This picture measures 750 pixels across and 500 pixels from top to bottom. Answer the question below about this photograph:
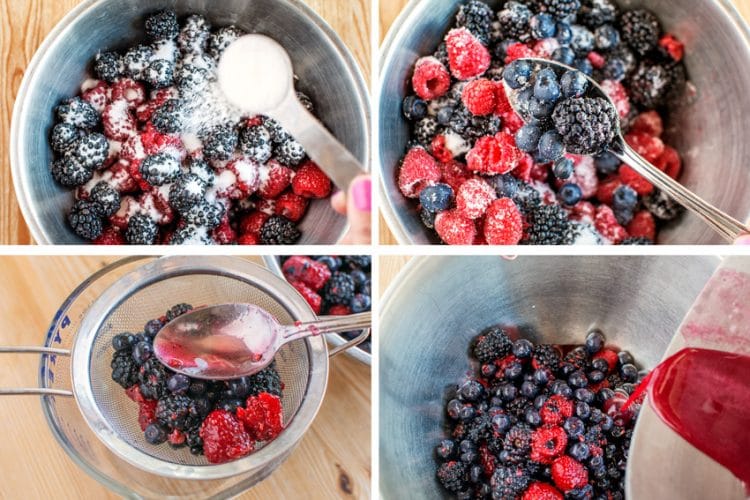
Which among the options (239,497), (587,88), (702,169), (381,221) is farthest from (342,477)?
(702,169)

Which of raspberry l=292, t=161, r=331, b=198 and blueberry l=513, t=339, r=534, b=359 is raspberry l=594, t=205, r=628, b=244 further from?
raspberry l=292, t=161, r=331, b=198

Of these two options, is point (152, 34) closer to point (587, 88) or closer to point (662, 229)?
point (587, 88)

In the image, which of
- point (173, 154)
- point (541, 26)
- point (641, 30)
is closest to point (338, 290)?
point (173, 154)

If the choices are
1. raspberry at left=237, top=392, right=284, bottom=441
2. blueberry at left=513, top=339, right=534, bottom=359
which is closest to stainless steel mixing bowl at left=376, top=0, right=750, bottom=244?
blueberry at left=513, top=339, right=534, bottom=359

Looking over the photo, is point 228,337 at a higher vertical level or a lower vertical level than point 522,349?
lower

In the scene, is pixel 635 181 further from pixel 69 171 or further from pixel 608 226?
pixel 69 171
